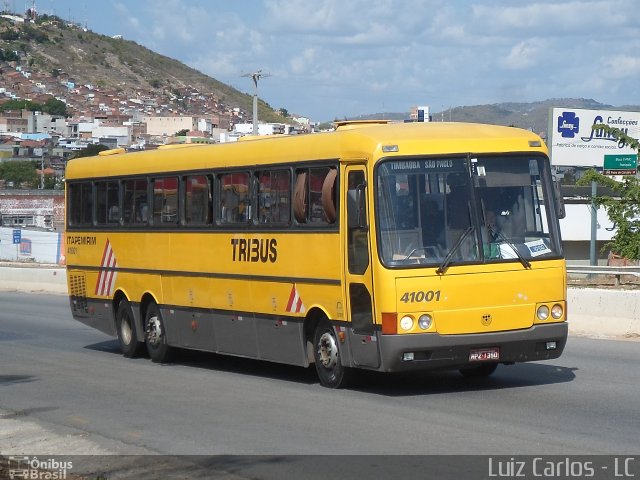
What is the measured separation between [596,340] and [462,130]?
731cm

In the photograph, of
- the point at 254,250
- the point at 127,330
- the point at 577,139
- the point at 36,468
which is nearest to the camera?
the point at 36,468

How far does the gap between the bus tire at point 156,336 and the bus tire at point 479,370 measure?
199 inches

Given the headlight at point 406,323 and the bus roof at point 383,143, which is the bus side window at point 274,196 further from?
the headlight at point 406,323

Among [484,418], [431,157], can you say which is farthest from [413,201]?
[484,418]

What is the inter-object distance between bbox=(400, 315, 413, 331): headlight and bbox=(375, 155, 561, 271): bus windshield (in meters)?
0.54

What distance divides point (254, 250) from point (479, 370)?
3.11 m

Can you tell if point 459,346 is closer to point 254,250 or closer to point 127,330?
point 254,250

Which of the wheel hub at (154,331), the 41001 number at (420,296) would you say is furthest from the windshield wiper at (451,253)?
the wheel hub at (154,331)

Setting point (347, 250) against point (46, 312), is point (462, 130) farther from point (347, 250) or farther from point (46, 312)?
point (46, 312)

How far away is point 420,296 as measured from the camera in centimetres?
1291

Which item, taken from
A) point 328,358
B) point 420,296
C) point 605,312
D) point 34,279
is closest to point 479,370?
point 328,358

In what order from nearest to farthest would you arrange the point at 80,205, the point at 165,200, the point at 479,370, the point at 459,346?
the point at 459,346 < the point at 479,370 < the point at 165,200 < the point at 80,205

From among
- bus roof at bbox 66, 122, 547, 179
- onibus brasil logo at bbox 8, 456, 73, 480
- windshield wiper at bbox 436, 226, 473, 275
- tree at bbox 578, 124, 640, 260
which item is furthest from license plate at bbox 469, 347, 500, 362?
tree at bbox 578, 124, 640, 260

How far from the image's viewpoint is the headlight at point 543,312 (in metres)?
13.4
